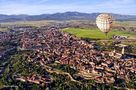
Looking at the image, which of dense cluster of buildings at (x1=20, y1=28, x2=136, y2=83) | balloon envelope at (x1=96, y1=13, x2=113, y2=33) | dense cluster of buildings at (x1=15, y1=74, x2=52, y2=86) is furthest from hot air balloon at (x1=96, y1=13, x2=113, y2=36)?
dense cluster of buildings at (x1=15, y1=74, x2=52, y2=86)

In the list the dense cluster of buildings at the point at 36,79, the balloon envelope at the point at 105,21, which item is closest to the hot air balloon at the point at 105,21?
the balloon envelope at the point at 105,21

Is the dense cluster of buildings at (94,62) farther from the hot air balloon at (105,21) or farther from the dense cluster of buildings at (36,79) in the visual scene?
the dense cluster of buildings at (36,79)

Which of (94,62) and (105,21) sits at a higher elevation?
(105,21)

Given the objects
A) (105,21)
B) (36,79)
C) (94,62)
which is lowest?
(94,62)

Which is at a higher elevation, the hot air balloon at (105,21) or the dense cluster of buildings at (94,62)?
the hot air balloon at (105,21)

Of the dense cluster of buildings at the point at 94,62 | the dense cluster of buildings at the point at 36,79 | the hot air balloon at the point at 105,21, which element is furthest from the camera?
the hot air balloon at the point at 105,21

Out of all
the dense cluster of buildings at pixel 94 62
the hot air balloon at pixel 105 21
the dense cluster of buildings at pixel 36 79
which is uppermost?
the hot air balloon at pixel 105 21

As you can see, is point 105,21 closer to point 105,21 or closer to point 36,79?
point 105,21

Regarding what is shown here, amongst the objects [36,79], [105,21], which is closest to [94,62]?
[105,21]

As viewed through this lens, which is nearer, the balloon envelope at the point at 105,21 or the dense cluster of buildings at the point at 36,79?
the dense cluster of buildings at the point at 36,79

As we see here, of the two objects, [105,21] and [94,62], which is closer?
[105,21]

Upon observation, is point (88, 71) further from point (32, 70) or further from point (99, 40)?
point (99, 40)

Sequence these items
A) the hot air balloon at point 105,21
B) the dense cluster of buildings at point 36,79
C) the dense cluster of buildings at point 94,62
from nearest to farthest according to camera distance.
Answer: the dense cluster of buildings at point 36,79 < the dense cluster of buildings at point 94,62 < the hot air balloon at point 105,21
